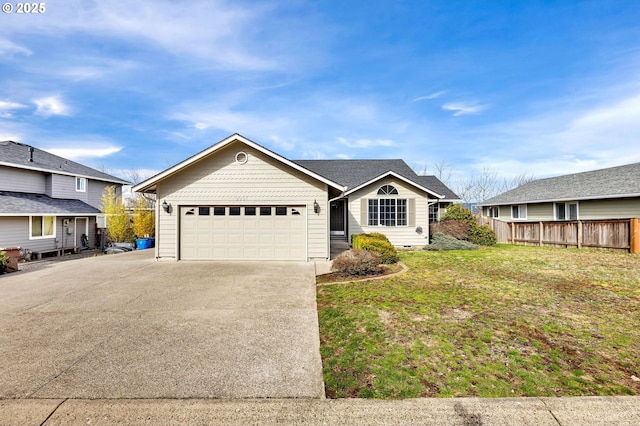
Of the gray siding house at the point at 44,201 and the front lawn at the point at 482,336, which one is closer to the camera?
the front lawn at the point at 482,336

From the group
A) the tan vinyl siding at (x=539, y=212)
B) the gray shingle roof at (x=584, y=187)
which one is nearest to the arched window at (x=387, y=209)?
the gray shingle roof at (x=584, y=187)

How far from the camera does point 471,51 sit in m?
14.5

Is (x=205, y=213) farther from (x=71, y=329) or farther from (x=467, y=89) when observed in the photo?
(x=467, y=89)

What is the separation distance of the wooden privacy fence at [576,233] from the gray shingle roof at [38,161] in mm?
29018

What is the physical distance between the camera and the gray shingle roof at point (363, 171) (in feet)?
69.6

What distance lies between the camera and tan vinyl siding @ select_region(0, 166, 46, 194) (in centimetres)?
1655

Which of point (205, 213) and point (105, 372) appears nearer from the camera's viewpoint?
point (105, 372)

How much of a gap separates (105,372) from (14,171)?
21.0 meters

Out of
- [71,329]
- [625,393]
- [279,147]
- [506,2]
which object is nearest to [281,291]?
[71,329]

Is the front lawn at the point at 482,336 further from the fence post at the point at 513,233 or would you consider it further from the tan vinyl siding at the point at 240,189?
the fence post at the point at 513,233

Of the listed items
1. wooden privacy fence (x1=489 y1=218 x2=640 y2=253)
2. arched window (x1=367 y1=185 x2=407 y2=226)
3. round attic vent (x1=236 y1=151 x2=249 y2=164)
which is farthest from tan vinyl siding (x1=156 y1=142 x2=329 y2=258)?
wooden privacy fence (x1=489 y1=218 x2=640 y2=253)

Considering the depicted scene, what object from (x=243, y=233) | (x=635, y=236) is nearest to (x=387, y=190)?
(x=243, y=233)

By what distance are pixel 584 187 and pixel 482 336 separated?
21.3 m

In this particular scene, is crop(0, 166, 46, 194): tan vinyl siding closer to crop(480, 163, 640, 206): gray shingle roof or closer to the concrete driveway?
the concrete driveway
